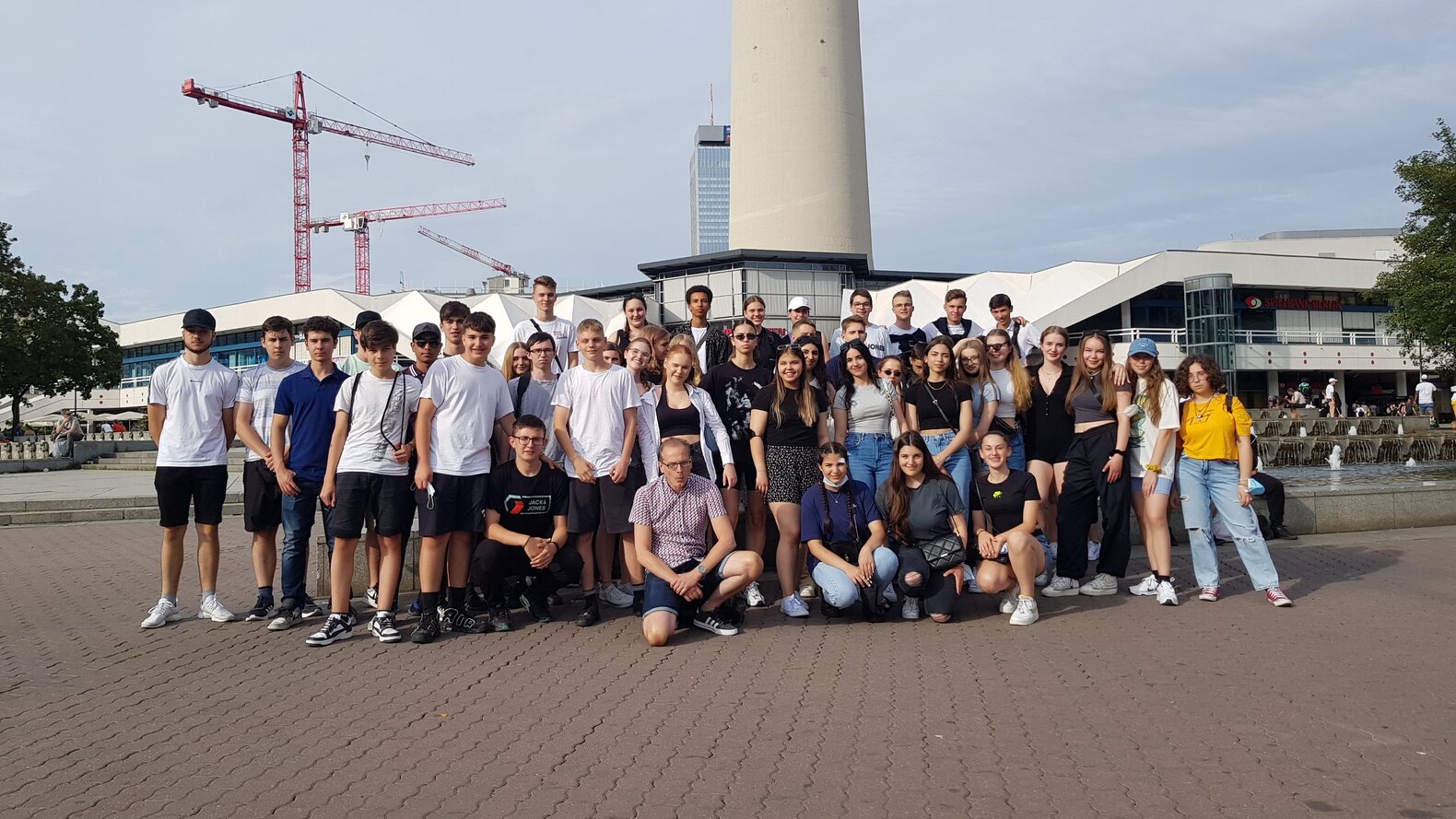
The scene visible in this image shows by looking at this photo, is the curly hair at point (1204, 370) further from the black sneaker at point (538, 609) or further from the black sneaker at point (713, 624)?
the black sneaker at point (538, 609)

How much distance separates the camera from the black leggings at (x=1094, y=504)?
6758 mm

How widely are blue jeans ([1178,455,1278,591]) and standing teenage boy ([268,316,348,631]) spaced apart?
5.68 meters

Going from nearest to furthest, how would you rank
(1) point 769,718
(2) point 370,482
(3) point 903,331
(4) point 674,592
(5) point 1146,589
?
1. (1) point 769,718
2. (4) point 674,592
3. (2) point 370,482
4. (5) point 1146,589
5. (3) point 903,331

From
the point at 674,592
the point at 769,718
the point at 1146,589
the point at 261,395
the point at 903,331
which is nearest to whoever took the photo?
the point at 769,718

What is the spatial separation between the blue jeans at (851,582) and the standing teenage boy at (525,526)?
1601 mm

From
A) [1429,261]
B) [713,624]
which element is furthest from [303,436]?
[1429,261]

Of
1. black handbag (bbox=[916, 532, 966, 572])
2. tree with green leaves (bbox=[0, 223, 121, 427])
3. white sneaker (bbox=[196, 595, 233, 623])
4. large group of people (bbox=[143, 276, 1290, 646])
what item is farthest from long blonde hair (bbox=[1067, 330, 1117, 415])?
tree with green leaves (bbox=[0, 223, 121, 427])

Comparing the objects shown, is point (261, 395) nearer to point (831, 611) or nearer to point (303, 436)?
point (303, 436)

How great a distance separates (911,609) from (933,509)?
649 mm

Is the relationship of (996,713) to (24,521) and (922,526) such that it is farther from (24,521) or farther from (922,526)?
(24,521)

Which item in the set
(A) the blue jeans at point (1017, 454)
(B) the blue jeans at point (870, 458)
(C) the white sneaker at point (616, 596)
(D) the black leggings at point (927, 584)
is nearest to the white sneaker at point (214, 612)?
(C) the white sneaker at point (616, 596)

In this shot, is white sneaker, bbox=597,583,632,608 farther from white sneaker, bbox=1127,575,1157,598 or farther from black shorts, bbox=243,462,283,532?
white sneaker, bbox=1127,575,1157,598

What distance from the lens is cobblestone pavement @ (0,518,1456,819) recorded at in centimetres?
336

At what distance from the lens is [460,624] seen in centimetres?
607
